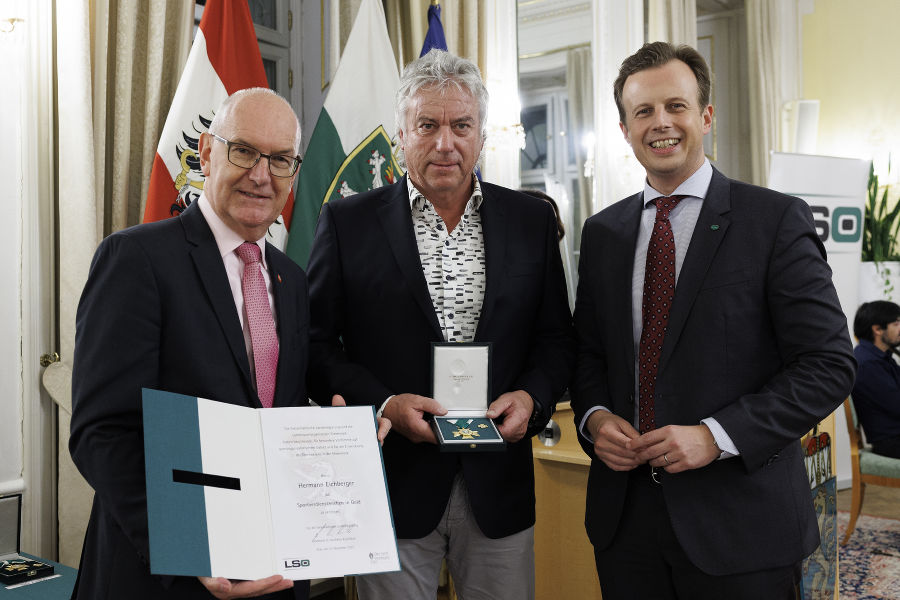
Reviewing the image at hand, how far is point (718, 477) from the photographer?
167 centimetres

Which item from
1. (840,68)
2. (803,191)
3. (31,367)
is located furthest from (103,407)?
(840,68)

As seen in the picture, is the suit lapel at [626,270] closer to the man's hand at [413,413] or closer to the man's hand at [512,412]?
the man's hand at [512,412]

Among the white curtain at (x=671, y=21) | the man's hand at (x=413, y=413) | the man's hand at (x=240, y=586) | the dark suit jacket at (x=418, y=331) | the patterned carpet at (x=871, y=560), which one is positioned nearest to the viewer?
the man's hand at (x=240, y=586)

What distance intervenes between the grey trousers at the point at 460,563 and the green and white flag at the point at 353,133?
169cm

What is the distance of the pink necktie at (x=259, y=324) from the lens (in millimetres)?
1528

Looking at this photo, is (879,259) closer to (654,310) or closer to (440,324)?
(654,310)

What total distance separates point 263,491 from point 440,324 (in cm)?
68

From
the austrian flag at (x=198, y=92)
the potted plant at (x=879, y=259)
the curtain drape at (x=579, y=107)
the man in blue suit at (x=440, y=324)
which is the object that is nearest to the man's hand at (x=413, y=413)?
the man in blue suit at (x=440, y=324)

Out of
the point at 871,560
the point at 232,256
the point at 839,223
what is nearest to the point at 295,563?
the point at 232,256

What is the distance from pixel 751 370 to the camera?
168 centimetres

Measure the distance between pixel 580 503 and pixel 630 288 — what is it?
1.53m

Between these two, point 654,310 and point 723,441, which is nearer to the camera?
point 723,441

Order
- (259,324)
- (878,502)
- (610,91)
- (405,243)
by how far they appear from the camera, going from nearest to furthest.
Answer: (259,324)
(405,243)
(610,91)
(878,502)

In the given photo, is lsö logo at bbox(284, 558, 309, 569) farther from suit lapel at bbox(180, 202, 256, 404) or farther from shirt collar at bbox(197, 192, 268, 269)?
shirt collar at bbox(197, 192, 268, 269)
